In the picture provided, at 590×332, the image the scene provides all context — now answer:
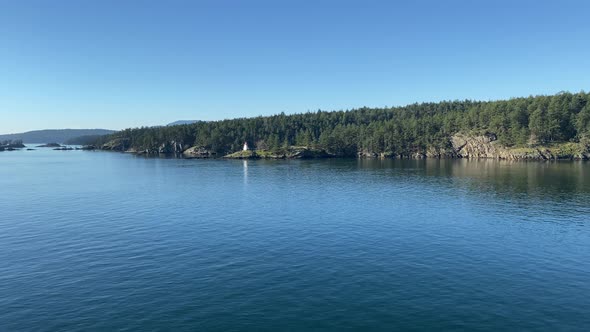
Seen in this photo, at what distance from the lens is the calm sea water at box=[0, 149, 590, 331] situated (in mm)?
35656

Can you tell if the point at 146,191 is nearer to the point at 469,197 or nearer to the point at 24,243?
the point at 24,243

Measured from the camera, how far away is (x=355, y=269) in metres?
47.5

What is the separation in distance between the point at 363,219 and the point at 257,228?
819 inches

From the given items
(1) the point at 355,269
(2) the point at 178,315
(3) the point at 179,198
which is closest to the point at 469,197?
(1) the point at 355,269

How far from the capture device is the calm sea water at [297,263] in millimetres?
35656

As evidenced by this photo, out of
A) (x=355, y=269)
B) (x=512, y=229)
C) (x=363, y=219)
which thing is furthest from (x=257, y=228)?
(x=512, y=229)

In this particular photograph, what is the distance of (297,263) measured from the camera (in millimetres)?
50000

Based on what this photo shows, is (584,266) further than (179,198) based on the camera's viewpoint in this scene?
No

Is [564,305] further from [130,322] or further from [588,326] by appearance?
[130,322]

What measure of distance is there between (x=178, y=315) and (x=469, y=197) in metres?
85.9

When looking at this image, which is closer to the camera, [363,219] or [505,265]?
[505,265]

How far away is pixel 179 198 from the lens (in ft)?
345

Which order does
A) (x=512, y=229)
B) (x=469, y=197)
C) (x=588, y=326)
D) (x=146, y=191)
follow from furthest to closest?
(x=146, y=191) → (x=469, y=197) → (x=512, y=229) → (x=588, y=326)

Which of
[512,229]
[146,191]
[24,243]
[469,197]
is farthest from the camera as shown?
[146,191]
